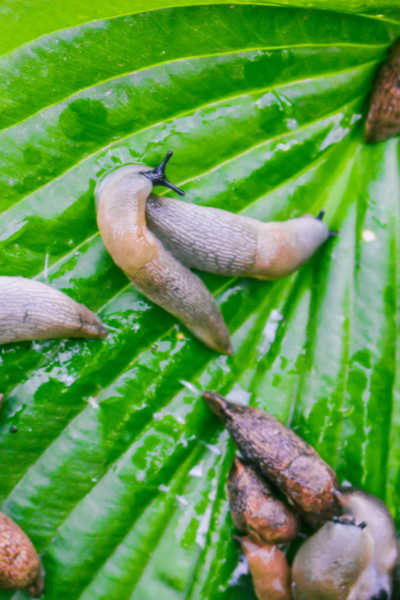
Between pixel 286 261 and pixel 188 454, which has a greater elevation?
pixel 286 261

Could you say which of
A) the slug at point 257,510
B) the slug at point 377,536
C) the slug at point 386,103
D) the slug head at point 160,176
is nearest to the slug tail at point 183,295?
the slug head at point 160,176

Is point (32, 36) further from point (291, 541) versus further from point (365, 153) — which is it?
point (291, 541)

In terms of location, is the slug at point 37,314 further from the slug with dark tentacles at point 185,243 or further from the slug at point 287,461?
the slug at point 287,461

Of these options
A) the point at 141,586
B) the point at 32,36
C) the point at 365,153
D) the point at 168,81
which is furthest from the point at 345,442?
the point at 32,36

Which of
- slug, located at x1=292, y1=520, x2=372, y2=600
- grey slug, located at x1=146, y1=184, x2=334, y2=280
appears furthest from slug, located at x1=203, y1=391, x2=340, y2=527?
grey slug, located at x1=146, y1=184, x2=334, y2=280

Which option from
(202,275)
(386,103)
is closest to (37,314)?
(202,275)

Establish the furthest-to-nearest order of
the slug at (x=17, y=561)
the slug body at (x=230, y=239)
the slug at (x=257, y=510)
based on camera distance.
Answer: the slug body at (x=230, y=239)
the slug at (x=257, y=510)
the slug at (x=17, y=561)
